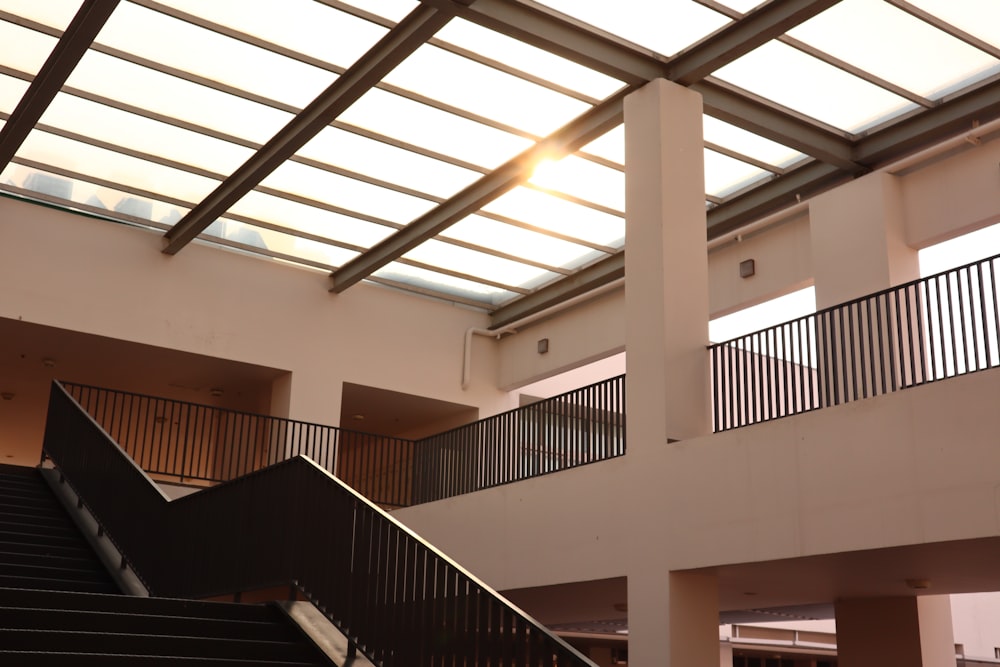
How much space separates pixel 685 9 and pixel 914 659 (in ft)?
28.0

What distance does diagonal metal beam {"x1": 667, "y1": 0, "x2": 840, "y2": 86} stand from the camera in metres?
11.3

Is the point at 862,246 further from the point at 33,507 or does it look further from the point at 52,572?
the point at 33,507

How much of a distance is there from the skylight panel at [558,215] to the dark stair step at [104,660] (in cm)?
1043

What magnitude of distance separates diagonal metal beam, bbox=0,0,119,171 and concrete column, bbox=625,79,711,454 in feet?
20.2

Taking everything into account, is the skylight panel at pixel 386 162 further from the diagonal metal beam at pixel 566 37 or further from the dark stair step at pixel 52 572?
the dark stair step at pixel 52 572

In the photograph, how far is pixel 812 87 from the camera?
13227mm

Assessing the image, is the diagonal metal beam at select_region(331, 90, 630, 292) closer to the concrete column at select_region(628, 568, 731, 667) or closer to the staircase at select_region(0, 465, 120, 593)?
the concrete column at select_region(628, 568, 731, 667)

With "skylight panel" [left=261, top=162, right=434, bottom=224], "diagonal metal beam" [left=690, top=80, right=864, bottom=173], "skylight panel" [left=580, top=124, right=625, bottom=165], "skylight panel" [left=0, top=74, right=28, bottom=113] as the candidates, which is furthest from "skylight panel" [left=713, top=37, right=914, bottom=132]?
"skylight panel" [left=0, top=74, right=28, bottom=113]

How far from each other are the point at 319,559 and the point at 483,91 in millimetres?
7204

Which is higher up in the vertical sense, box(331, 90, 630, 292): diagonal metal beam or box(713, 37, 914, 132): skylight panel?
box(713, 37, 914, 132): skylight panel

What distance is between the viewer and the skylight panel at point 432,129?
14.1 metres

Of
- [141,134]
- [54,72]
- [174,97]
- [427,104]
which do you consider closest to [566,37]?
[427,104]

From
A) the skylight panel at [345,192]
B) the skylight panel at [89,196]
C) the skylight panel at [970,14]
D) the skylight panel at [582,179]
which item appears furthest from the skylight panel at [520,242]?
the skylight panel at [970,14]

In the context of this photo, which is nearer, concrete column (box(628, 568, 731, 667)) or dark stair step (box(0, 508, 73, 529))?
concrete column (box(628, 568, 731, 667))
